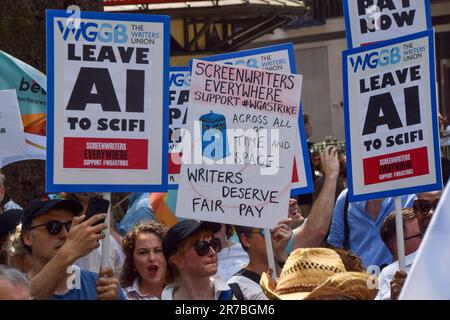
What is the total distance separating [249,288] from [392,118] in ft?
4.33

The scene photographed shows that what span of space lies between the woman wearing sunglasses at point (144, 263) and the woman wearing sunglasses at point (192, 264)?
0.74 meters

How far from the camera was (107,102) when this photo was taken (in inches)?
257

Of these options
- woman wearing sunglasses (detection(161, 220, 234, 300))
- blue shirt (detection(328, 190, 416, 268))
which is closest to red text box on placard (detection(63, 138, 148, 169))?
woman wearing sunglasses (detection(161, 220, 234, 300))

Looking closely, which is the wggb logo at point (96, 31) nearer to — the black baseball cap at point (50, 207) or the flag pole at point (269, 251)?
the black baseball cap at point (50, 207)

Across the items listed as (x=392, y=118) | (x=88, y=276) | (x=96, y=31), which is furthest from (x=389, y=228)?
(x=96, y=31)

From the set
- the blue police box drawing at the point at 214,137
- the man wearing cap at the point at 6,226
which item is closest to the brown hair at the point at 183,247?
the blue police box drawing at the point at 214,137

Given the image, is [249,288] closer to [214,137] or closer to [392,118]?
[214,137]

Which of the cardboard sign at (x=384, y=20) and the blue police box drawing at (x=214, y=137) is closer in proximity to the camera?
the blue police box drawing at (x=214, y=137)

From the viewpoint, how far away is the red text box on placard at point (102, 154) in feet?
21.1

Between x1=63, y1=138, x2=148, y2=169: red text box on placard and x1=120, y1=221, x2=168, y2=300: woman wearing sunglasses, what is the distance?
2.73 ft

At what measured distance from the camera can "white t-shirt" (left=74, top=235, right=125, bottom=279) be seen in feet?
24.0

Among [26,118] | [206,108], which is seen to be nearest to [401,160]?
[206,108]

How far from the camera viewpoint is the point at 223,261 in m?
7.73

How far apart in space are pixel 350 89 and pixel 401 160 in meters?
0.53
